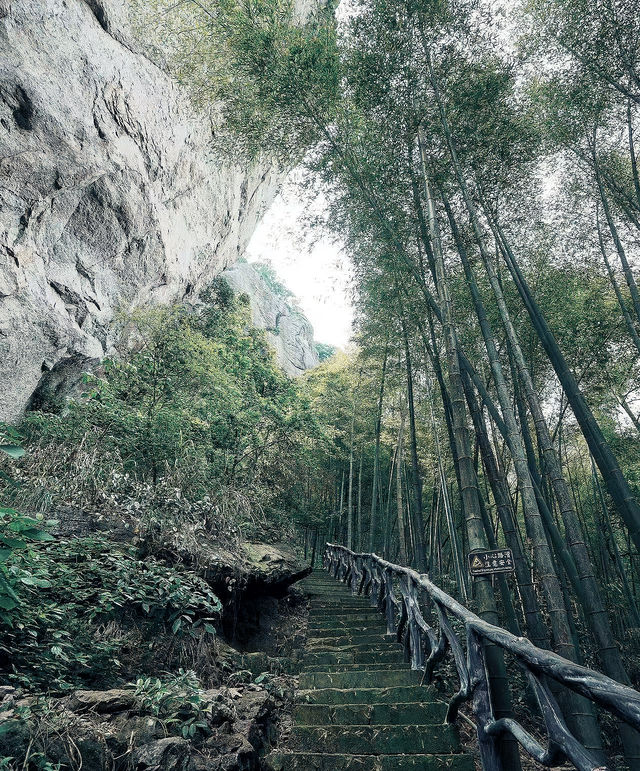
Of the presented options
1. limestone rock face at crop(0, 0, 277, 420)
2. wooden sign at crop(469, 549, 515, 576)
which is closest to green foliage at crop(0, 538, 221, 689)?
wooden sign at crop(469, 549, 515, 576)

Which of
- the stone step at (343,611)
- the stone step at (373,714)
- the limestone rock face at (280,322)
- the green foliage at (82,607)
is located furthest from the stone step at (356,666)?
the limestone rock face at (280,322)

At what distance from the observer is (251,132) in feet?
17.9

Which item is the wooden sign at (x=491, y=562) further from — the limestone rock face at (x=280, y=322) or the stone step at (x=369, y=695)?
the limestone rock face at (x=280, y=322)

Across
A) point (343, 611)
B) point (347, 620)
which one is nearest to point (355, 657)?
point (347, 620)

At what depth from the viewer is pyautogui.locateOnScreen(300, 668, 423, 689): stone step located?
3396 millimetres

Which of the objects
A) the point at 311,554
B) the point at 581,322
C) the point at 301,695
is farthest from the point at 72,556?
the point at 311,554

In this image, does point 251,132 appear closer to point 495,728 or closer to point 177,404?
point 177,404

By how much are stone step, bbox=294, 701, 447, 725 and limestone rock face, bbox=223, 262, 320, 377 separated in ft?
70.5

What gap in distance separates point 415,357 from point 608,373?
3.38m

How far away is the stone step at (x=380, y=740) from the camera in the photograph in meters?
2.50

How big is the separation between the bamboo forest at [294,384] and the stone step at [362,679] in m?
0.02

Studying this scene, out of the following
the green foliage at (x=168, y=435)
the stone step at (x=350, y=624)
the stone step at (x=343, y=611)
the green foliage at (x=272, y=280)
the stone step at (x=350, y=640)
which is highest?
the green foliage at (x=272, y=280)

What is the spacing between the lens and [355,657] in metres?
4.08

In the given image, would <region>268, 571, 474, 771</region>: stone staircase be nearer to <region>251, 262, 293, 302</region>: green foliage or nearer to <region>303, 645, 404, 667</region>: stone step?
<region>303, 645, 404, 667</region>: stone step
